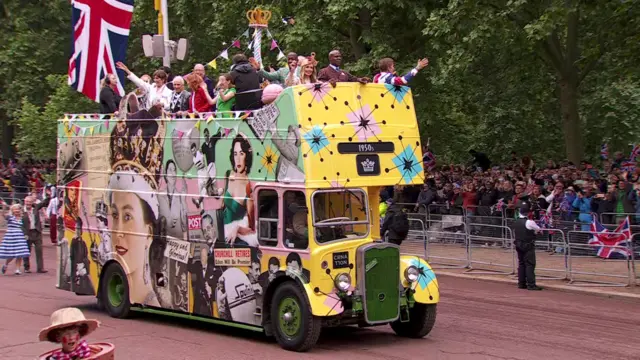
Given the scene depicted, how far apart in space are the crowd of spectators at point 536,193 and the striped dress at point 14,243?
8574mm

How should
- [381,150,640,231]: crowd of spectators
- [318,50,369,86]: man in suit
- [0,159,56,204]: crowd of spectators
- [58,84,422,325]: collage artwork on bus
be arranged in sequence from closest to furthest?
1. [58,84,422,325]: collage artwork on bus
2. [318,50,369,86]: man in suit
3. [381,150,640,231]: crowd of spectators
4. [0,159,56,204]: crowd of spectators

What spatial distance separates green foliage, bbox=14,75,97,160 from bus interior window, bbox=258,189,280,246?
18.2 m

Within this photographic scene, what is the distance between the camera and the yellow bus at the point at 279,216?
13.1m

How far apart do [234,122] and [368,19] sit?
15.5 meters

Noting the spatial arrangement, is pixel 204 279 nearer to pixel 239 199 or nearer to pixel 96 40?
pixel 239 199

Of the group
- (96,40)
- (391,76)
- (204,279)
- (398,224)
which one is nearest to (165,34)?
(96,40)

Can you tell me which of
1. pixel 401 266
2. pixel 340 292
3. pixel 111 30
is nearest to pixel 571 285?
pixel 401 266

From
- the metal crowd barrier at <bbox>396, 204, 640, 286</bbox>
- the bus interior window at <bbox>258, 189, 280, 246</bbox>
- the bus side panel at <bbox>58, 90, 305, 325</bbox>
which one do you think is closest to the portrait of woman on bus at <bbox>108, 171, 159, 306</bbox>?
the bus side panel at <bbox>58, 90, 305, 325</bbox>

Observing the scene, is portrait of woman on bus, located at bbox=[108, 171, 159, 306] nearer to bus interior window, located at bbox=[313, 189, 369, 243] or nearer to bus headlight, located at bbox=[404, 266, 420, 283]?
bus interior window, located at bbox=[313, 189, 369, 243]

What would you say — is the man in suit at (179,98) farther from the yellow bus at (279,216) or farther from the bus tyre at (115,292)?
the bus tyre at (115,292)

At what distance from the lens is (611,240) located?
773 inches

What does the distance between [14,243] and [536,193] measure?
12201mm

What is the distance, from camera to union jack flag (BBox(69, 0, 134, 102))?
72.5 ft

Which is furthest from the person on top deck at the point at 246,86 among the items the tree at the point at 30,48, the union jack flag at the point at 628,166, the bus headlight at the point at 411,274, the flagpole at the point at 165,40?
the tree at the point at 30,48
